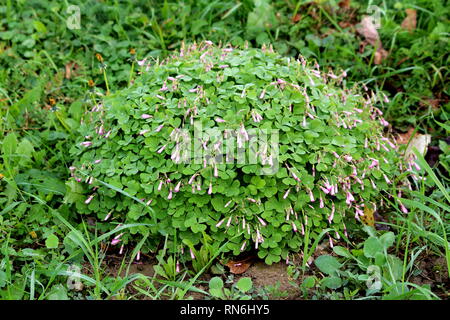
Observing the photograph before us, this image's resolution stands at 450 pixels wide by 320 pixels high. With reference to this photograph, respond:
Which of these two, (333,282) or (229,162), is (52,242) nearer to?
(229,162)

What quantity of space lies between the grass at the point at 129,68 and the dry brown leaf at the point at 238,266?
0.47 feet

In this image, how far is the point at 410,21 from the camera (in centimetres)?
459

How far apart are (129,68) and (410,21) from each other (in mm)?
2379

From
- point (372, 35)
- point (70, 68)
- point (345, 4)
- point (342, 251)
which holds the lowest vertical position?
point (342, 251)

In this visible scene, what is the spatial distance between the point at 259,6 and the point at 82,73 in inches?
59.9

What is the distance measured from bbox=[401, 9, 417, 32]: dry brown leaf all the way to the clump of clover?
181 cm

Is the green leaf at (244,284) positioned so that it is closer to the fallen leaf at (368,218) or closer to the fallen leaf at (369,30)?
the fallen leaf at (368,218)

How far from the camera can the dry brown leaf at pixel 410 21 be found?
458 cm

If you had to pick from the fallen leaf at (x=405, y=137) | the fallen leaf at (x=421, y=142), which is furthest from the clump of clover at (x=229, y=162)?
the fallen leaf at (x=405, y=137)

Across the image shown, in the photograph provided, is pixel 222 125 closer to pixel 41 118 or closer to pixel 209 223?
pixel 209 223

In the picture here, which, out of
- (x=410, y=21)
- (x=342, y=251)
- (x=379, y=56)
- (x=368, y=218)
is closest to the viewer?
(x=342, y=251)

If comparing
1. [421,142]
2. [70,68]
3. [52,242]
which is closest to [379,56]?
[421,142]

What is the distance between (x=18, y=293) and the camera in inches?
104

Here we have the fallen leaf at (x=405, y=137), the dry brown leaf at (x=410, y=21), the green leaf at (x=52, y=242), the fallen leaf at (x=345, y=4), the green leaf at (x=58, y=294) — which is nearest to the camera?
the green leaf at (x=58, y=294)
